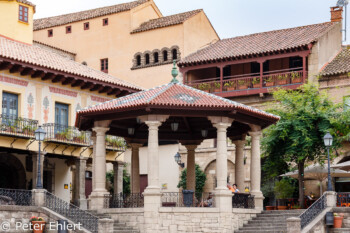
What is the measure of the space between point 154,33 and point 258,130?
26926mm

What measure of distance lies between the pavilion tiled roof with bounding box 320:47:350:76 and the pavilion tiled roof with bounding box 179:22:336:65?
6.45ft

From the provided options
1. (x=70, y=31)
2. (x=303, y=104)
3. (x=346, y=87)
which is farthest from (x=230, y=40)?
(x=303, y=104)

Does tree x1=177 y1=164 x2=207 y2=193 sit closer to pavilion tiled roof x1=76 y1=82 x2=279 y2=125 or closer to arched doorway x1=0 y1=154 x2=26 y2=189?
arched doorway x1=0 y1=154 x2=26 y2=189

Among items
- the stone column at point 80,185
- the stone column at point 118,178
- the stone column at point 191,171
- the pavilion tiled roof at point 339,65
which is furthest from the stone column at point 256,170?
the pavilion tiled roof at point 339,65

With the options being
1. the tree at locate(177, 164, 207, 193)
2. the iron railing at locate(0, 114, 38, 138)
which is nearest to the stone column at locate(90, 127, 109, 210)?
the iron railing at locate(0, 114, 38, 138)

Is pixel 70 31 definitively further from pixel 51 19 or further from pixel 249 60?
pixel 249 60

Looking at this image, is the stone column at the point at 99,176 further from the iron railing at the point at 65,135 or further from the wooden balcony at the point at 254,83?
the wooden balcony at the point at 254,83

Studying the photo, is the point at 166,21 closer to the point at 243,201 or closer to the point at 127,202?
the point at 127,202

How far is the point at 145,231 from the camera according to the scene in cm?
2530

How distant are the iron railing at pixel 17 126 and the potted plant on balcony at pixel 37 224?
24.9 feet

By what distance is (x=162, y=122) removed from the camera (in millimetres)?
27344

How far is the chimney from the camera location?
48469 millimetres

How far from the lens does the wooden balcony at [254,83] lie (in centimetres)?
4419

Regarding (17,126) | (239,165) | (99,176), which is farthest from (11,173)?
(239,165)
